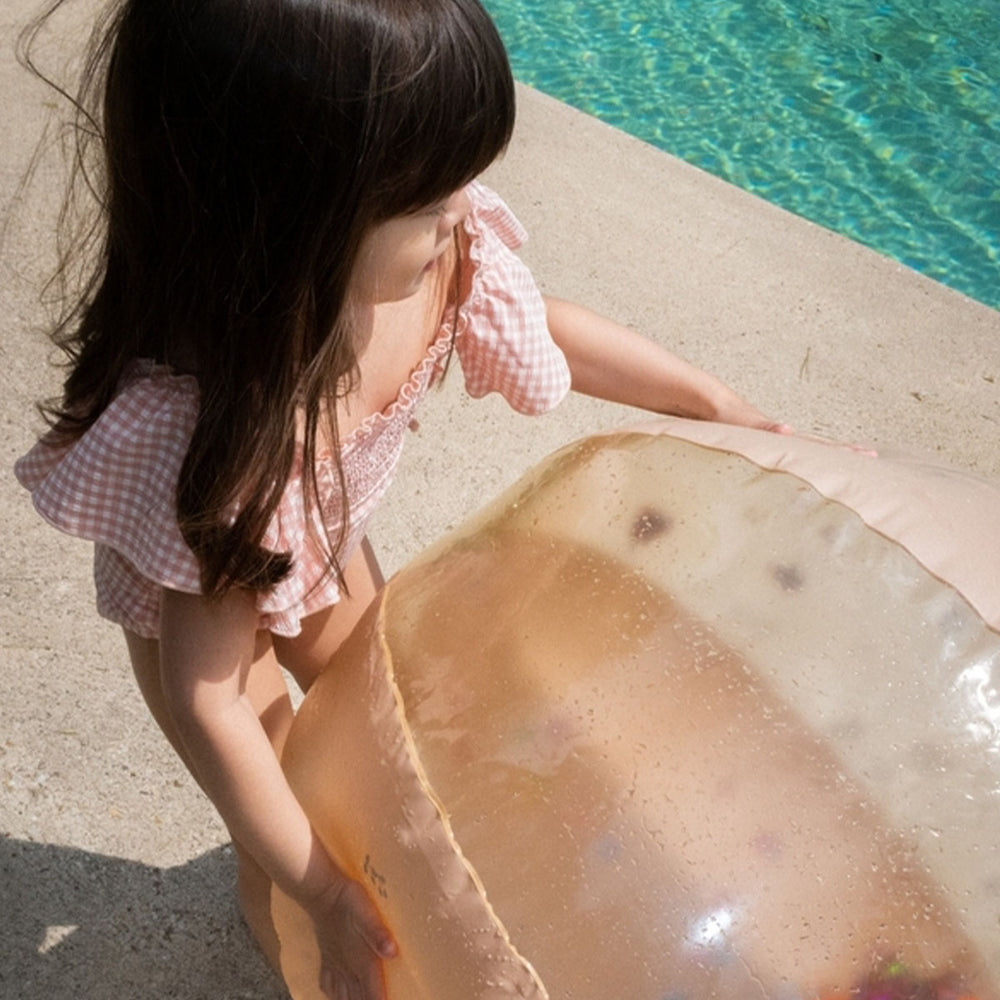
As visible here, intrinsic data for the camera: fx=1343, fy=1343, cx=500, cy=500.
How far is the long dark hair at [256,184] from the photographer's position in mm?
1189

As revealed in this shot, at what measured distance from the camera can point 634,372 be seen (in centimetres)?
188

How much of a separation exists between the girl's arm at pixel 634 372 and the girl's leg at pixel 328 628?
1.36 ft

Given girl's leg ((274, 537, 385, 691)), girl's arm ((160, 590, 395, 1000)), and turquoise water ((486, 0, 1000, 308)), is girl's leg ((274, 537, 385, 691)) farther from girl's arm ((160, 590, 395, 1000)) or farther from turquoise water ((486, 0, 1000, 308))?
turquoise water ((486, 0, 1000, 308))

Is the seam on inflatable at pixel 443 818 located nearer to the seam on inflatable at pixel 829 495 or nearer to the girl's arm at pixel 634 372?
the seam on inflatable at pixel 829 495

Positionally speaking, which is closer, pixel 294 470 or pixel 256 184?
pixel 256 184

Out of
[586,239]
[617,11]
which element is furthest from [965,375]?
[617,11]

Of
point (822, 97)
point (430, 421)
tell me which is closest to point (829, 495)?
point (430, 421)

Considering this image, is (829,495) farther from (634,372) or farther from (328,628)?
(328,628)

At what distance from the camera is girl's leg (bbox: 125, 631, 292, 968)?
5.58 ft

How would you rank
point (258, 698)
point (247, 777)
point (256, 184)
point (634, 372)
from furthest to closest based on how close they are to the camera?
point (634, 372), point (258, 698), point (247, 777), point (256, 184)

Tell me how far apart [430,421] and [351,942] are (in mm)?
1665

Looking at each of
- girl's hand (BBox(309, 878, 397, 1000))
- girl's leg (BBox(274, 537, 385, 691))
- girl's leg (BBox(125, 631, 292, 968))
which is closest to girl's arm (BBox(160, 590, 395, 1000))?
girl's hand (BBox(309, 878, 397, 1000))

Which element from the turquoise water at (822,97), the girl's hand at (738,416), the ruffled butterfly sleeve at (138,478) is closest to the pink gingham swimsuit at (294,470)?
the ruffled butterfly sleeve at (138,478)

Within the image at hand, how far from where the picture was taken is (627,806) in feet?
4.40
